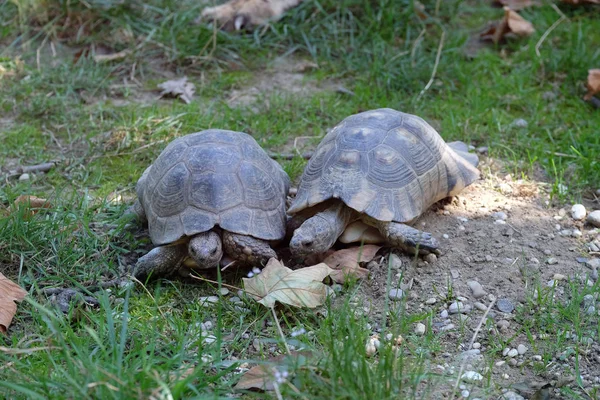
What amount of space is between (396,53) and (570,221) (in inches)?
88.9

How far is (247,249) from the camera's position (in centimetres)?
334

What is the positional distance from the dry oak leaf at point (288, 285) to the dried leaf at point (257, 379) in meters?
0.38

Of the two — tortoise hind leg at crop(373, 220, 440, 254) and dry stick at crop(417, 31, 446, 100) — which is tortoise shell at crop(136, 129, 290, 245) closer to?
tortoise hind leg at crop(373, 220, 440, 254)

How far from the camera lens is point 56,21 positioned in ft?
19.7

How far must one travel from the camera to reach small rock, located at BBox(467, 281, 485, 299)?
128 inches

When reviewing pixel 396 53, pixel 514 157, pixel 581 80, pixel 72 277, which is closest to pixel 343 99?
pixel 396 53

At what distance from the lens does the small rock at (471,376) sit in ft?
8.84

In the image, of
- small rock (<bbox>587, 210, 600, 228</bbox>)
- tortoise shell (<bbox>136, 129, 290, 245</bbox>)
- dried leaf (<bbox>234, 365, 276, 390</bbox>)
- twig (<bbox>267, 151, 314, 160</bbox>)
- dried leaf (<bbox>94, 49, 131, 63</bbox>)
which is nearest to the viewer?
dried leaf (<bbox>234, 365, 276, 390</bbox>)

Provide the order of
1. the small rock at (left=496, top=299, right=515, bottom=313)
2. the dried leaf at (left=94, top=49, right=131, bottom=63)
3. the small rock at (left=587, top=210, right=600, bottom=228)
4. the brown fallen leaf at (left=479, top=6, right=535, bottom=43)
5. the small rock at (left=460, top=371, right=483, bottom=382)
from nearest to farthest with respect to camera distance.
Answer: the small rock at (left=460, top=371, right=483, bottom=382)
the small rock at (left=496, top=299, right=515, bottom=313)
the small rock at (left=587, top=210, right=600, bottom=228)
the dried leaf at (left=94, top=49, right=131, bottom=63)
the brown fallen leaf at (left=479, top=6, right=535, bottom=43)

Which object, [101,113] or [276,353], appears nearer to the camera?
[276,353]

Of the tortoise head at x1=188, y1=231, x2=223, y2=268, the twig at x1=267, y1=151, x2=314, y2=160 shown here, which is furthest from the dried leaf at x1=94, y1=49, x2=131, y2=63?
the tortoise head at x1=188, y1=231, x2=223, y2=268

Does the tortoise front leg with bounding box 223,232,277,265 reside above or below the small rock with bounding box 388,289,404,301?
above

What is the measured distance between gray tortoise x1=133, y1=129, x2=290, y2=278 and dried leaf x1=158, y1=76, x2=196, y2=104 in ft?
5.73

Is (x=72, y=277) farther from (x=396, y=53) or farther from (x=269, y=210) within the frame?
(x=396, y=53)
